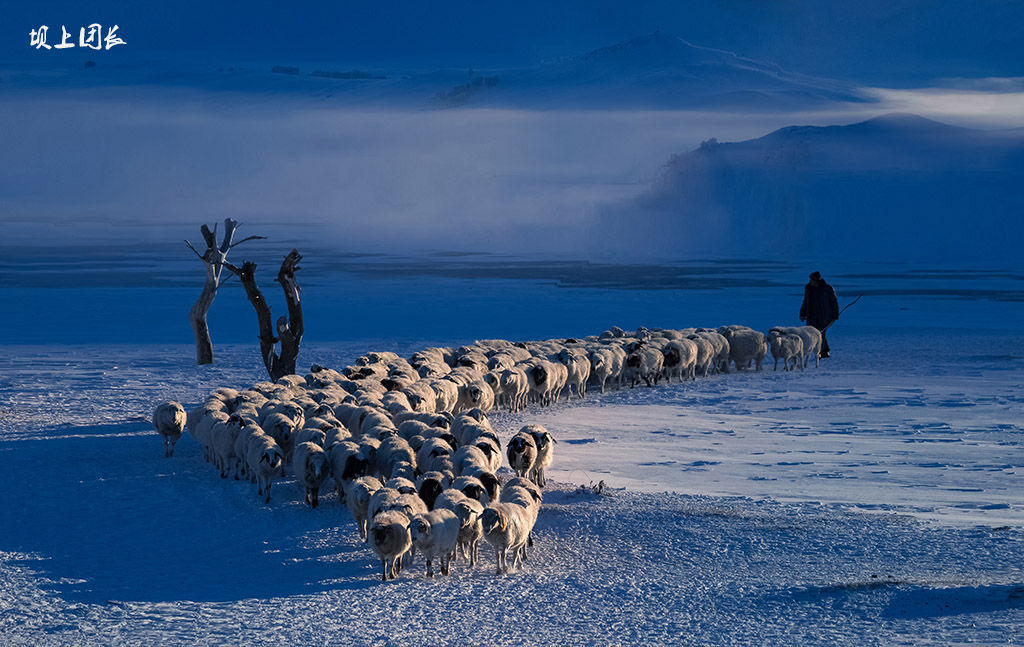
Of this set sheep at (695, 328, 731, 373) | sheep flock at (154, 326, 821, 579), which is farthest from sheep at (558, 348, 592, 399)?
sheep at (695, 328, 731, 373)

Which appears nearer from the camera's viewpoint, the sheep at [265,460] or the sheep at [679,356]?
the sheep at [265,460]

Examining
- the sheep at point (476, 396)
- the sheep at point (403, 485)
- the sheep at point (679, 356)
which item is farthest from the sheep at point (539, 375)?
the sheep at point (403, 485)

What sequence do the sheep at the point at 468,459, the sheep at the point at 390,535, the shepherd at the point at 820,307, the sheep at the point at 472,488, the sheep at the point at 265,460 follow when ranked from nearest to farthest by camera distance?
the sheep at the point at 390,535 < the sheep at the point at 472,488 < the sheep at the point at 468,459 < the sheep at the point at 265,460 < the shepherd at the point at 820,307

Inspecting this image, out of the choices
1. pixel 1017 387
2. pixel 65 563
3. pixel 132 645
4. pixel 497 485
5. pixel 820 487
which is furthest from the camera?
pixel 1017 387

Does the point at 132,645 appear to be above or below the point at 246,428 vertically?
below

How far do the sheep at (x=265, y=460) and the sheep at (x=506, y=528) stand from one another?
Result: 9.41 feet

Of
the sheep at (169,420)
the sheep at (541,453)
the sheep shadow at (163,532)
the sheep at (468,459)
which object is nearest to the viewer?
the sheep shadow at (163,532)

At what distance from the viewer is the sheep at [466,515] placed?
8180 millimetres

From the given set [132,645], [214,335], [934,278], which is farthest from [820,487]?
[934,278]

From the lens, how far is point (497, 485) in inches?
367

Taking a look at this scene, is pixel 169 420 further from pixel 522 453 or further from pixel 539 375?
pixel 539 375

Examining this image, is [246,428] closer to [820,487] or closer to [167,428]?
[167,428]

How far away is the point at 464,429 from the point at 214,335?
74.6 ft

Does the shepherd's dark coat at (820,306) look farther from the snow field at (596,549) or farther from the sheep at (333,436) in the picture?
the sheep at (333,436)
